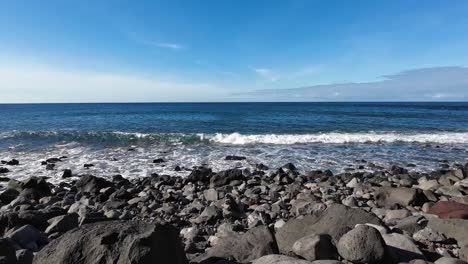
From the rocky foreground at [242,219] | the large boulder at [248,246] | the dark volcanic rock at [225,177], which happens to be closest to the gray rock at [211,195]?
the rocky foreground at [242,219]

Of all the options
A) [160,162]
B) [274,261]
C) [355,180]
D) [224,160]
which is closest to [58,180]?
[160,162]

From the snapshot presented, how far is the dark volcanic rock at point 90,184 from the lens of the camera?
1124cm

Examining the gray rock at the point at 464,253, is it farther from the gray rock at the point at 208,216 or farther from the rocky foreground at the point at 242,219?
the gray rock at the point at 208,216

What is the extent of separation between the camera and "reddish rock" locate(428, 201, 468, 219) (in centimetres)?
696

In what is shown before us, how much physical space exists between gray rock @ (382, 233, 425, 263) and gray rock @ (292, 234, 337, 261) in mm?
714

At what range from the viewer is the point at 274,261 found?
4.06m

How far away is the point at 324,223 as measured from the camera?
5.68 m

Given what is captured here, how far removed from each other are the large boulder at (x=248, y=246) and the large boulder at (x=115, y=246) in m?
1.16

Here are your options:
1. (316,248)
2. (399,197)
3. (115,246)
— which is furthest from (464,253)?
(115,246)

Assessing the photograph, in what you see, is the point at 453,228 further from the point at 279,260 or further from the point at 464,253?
the point at 279,260

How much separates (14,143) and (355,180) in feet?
71.5

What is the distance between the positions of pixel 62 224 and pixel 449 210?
7.65 meters

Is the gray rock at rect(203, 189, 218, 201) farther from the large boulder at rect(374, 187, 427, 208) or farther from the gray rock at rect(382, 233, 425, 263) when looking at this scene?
the gray rock at rect(382, 233, 425, 263)

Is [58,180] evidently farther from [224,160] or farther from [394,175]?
[394,175]
